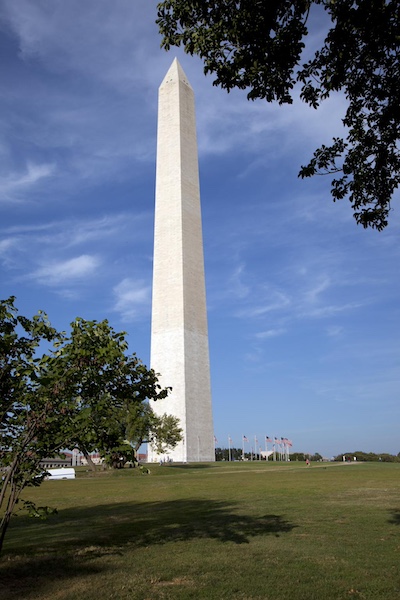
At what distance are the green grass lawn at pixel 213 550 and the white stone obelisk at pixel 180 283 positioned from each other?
44.9 metres

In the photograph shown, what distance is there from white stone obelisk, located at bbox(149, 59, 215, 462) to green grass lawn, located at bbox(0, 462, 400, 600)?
147ft

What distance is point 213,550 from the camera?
39.8ft

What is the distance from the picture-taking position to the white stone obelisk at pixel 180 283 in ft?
220

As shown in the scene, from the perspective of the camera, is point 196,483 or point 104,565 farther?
point 196,483

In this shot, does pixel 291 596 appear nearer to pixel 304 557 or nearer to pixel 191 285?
pixel 304 557

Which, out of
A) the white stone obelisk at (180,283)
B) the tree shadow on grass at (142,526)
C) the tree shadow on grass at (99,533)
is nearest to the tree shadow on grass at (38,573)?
the tree shadow on grass at (99,533)

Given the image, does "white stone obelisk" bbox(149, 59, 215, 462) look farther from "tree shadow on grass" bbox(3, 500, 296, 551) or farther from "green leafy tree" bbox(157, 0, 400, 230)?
"green leafy tree" bbox(157, 0, 400, 230)

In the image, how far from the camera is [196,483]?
3134cm

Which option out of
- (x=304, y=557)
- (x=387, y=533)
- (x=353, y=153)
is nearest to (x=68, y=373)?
(x=304, y=557)

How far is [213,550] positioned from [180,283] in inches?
2275

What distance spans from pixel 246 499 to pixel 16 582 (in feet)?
44.6

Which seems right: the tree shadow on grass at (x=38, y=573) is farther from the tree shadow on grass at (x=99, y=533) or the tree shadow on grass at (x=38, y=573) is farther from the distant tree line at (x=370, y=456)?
the distant tree line at (x=370, y=456)

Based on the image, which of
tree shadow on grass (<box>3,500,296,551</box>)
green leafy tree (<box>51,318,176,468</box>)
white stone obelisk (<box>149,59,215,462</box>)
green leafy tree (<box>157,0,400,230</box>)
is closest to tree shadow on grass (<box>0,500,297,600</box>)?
tree shadow on grass (<box>3,500,296,551</box>)

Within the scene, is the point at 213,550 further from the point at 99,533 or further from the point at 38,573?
the point at 99,533
